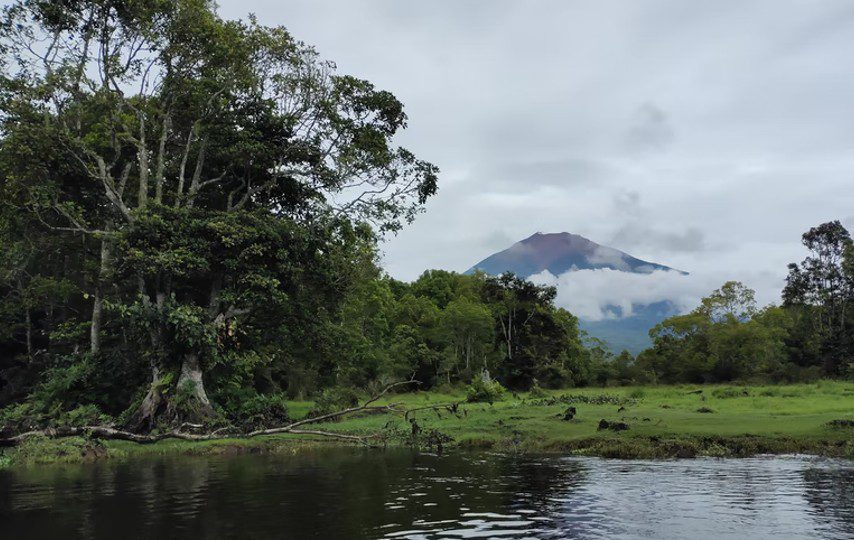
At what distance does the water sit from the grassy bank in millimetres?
2431

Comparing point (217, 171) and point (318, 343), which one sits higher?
point (217, 171)

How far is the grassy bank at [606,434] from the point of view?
24016 mm

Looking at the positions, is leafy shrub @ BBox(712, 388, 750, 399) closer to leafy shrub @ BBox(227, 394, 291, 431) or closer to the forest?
the forest

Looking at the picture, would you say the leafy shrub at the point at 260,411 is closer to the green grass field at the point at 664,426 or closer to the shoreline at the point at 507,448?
the green grass field at the point at 664,426

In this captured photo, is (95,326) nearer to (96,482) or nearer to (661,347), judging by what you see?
(96,482)

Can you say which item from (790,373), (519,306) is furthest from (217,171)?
(790,373)

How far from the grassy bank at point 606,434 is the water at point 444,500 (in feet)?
7.98

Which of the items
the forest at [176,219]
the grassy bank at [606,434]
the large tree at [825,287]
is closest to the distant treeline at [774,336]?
the large tree at [825,287]

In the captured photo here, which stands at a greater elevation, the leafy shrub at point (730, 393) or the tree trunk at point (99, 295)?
the tree trunk at point (99, 295)

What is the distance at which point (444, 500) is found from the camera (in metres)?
15.7

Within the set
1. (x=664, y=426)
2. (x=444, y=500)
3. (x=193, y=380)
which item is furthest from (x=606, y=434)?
(x=193, y=380)

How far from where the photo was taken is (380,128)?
132 ft

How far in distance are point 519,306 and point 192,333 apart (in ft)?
190

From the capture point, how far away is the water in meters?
12.5
